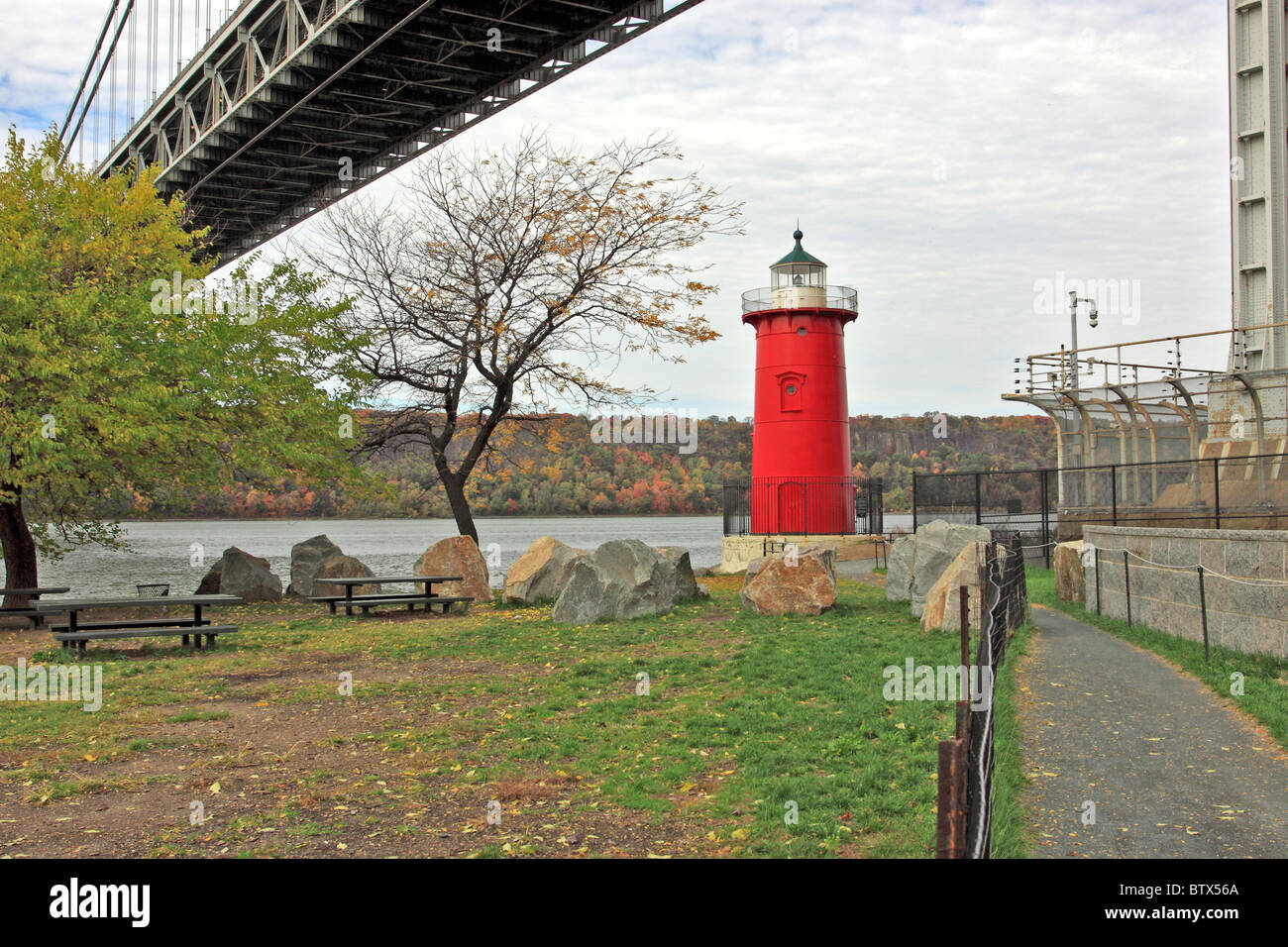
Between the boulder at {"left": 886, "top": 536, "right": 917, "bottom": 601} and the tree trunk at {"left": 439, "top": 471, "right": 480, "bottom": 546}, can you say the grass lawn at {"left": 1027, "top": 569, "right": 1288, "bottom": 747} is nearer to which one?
the boulder at {"left": 886, "top": 536, "right": 917, "bottom": 601}

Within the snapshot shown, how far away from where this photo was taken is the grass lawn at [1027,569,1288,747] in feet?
26.8

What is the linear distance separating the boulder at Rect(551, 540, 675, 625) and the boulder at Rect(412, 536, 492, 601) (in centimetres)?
409

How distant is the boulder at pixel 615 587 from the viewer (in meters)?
15.6

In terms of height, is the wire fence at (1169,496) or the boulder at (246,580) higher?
the wire fence at (1169,496)

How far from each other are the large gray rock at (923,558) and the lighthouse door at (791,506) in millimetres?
13797

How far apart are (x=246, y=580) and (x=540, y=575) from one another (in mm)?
5919

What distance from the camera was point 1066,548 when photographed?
57.4 ft

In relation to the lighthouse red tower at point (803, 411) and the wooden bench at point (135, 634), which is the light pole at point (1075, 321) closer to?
the lighthouse red tower at point (803, 411)

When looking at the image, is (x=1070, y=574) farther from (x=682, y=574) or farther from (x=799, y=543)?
(x=799, y=543)

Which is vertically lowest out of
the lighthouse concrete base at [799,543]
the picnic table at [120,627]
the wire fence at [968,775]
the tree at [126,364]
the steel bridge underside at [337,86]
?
the lighthouse concrete base at [799,543]

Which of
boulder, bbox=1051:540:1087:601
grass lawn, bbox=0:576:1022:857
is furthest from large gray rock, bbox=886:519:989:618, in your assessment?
grass lawn, bbox=0:576:1022:857

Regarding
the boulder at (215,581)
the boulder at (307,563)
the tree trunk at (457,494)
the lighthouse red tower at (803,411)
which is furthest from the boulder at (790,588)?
the lighthouse red tower at (803,411)

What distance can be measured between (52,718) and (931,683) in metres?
7.53

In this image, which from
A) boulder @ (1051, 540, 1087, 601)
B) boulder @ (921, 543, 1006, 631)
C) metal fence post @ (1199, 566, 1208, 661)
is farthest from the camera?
boulder @ (1051, 540, 1087, 601)
